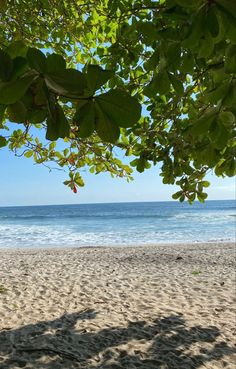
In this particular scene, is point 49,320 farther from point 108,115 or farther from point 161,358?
point 108,115

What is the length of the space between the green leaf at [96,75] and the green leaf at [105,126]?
2.2 inches

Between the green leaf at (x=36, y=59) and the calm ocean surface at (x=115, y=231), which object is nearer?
the green leaf at (x=36, y=59)

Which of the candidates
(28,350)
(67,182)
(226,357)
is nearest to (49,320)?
(28,350)

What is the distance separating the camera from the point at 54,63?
2.80 ft

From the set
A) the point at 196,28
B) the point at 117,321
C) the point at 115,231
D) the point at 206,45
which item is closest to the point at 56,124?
the point at 196,28

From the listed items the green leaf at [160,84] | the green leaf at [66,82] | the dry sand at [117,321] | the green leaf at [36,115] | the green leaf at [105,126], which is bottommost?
the dry sand at [117,321]

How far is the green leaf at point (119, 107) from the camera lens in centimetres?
89

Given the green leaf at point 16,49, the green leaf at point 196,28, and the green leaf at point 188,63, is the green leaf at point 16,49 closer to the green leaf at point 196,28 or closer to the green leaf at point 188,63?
the green leaf at point 196,28

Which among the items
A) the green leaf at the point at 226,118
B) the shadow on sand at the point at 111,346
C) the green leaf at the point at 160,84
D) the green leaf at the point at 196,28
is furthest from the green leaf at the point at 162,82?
the shadow on sand at the point at 111,346

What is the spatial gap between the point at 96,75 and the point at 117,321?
5.00 meters

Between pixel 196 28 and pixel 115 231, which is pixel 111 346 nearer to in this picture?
pixel 196 28

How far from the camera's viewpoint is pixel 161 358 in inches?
165

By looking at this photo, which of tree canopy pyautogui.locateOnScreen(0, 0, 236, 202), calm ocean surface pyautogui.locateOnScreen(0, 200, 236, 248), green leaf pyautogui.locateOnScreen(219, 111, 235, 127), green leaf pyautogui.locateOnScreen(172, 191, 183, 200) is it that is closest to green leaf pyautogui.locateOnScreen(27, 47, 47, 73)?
tree canopy pyautogui.locateOnScreen(0, 0, 236, 202)

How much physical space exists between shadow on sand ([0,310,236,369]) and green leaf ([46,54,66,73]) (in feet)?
12.2
